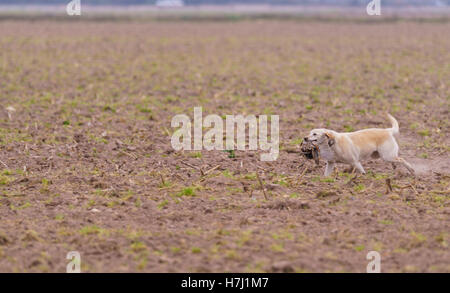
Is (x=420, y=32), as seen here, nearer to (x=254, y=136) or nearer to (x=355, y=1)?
(x=254, y=136)

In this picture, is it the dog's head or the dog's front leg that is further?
the dog's front leg

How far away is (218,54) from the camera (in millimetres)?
31766

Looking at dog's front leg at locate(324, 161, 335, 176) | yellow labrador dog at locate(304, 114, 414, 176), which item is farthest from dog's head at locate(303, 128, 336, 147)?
dog's front leg at locate(324, 161, 335, 176)

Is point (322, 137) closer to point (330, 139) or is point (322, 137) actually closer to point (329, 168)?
point (330, 139)

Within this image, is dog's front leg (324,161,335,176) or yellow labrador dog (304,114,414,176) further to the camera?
dog's front leg (324,161,335,176)

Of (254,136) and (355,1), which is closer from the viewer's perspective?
(254,136)

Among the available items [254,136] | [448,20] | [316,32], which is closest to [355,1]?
[448,20]

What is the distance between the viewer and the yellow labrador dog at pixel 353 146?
33.9ft

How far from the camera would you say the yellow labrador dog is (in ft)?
33.9

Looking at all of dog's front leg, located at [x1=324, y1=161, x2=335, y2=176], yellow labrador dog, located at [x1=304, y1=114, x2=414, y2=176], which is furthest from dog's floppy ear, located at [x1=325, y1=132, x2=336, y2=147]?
dog's front leg, located at [x1=324, y1=161, x2=335, y2=176]

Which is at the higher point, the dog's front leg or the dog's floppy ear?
the dog's floppy ear

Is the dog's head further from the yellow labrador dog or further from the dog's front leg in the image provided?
the dog's front leg

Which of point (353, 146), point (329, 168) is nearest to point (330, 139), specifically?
point (353, 146)

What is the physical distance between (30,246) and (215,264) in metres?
2.22
